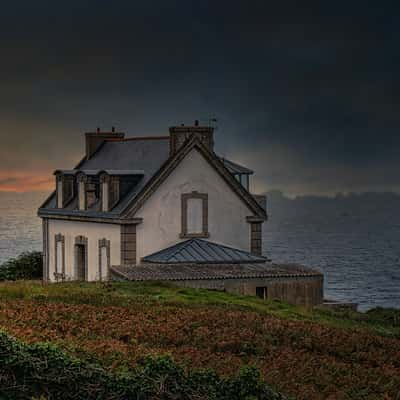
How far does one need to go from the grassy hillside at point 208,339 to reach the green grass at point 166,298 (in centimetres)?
8

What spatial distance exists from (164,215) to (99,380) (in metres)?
30.9

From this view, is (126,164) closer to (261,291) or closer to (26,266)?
(26,266)

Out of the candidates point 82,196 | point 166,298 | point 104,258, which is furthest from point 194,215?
point 166,298

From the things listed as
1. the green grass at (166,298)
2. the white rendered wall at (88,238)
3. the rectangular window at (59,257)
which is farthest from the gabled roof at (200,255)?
the green grass at (166,298)

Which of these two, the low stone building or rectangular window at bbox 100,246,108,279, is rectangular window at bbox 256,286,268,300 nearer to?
the low stone building

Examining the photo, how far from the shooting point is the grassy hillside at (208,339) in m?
18.7

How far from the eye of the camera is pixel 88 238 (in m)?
49.7

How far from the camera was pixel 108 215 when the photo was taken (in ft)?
155

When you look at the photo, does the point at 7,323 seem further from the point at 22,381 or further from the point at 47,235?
the point at 47,235

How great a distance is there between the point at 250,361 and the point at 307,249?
95.2 metres

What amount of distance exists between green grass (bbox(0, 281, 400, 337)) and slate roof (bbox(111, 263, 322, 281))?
13.4ft

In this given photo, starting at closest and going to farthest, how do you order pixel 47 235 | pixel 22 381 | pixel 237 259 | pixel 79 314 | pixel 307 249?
pixel 22 381 < pixel 79 314 < pixel 237 259 < pixel 47 235 < pixel 307 249

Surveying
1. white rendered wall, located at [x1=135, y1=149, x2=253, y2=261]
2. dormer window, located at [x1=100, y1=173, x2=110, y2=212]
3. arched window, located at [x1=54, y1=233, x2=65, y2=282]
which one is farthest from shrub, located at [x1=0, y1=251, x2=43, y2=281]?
white rendered wall, located at [x1=135, y1=149, x2=253, y2=261]

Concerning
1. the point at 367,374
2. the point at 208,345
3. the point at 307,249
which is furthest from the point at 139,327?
the point at 307,249
